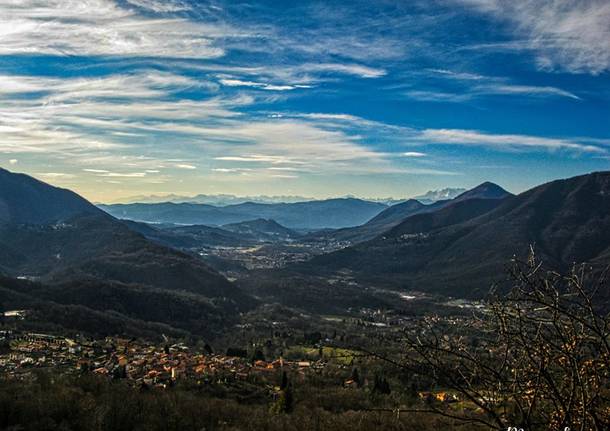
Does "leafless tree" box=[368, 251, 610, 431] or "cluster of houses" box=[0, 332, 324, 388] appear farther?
"cluster of houses" box=[0, 332, 324, 388]

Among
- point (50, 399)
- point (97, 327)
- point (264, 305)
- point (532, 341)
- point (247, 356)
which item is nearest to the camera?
point (532, 341)

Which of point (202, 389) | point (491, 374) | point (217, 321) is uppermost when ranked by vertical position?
point (491, 374)

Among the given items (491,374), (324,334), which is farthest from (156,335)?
(491,374)

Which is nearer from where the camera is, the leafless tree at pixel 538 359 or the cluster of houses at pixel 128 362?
the leafless tree at pixel 538 359

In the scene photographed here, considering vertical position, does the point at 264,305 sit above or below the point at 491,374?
below

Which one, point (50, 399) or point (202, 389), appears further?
point (202, 389)

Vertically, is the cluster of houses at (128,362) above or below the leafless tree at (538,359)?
Result: below

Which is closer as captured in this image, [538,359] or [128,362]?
[538,359]

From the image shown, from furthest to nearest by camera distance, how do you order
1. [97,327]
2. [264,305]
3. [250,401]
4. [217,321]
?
1. [264,305]
2. [217,321]
3. [97,327]
4. [250,401]

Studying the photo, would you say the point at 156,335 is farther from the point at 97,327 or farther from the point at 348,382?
the point at 348,382

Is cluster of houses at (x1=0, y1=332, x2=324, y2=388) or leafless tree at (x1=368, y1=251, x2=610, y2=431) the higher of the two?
leafless tree at (x1=368, y1=251, x2=610, y2=431)

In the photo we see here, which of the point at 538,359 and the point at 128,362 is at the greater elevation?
the point at 538,359
